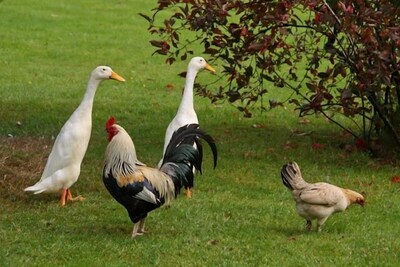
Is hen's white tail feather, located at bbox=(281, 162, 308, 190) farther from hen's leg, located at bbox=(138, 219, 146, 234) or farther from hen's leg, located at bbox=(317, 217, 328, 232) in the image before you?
hen's leg, located at bbox=(138, 219, 146, 234)

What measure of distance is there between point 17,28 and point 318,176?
12565 mm

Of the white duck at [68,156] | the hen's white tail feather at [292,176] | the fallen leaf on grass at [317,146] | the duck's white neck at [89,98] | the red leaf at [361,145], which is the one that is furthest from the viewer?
the fallen leaf on grass at [317,146]

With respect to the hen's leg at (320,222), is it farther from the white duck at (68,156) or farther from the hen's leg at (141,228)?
the white duck at (68,156)

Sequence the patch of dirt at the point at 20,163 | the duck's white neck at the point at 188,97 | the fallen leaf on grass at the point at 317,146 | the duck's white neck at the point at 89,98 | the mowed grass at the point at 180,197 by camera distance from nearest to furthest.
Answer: the mowed grass at the point at 180,197 < the duck's white neck at the point at 89,98 < the patch of dirt at the point at 20,163 < the duck's white neck at the point at 188,97 < the fallen leaf on grass at the point at 317,146

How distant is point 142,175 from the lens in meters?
7.64

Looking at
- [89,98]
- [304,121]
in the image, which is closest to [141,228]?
[89,98]

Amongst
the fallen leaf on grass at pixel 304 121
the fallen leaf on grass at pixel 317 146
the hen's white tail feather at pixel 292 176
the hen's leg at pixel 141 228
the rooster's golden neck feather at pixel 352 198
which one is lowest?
the fallen leaf on grass at pixel 304 121

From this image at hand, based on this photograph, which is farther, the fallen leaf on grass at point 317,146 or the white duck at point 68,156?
the fallen leaf on grass at point 317,146

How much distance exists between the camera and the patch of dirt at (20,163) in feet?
29.5

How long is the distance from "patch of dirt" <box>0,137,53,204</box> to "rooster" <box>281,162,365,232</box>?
2.73 meters

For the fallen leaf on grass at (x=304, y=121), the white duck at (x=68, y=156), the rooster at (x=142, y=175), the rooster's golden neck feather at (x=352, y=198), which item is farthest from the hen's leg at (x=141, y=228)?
the fallen leaf on grass at (x=304, y=121)

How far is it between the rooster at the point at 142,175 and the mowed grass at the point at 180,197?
0.31m

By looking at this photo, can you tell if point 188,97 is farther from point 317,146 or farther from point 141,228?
point 317,146

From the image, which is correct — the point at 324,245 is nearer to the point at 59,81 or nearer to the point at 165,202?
the point at 165,202
